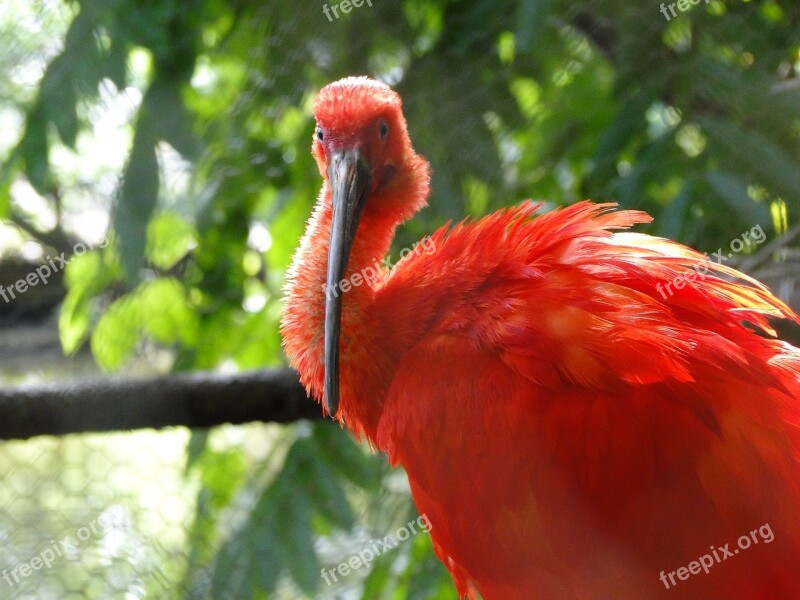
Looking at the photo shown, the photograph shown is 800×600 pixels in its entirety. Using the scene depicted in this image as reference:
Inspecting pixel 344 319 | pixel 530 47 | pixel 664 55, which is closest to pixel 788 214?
pixel 664 55

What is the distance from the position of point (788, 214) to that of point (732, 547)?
0.85 meters

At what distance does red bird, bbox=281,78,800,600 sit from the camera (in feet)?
3.28

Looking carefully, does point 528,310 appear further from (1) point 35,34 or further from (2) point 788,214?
(1) point 35,34

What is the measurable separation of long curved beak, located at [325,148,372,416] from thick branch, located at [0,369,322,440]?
351 mm

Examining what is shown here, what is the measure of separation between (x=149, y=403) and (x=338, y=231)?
1.58 ft
